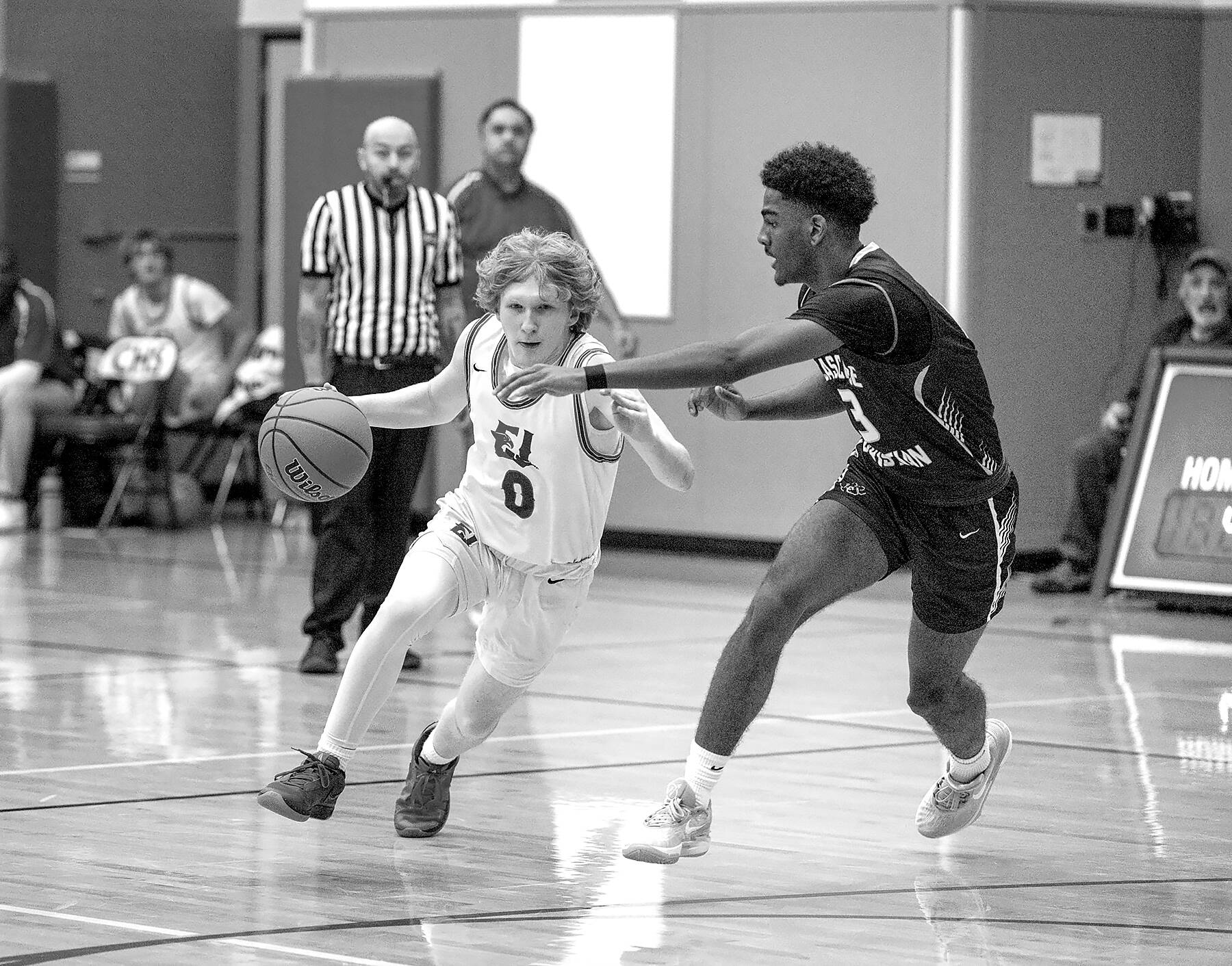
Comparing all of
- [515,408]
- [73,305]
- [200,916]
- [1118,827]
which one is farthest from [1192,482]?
[73,305]

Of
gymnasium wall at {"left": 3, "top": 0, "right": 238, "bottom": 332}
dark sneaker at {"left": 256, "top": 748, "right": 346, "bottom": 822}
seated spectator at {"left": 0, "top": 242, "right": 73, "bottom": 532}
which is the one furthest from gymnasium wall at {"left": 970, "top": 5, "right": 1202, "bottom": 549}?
gymnasium wall at {"left": 3, "top": 0, "right": 238, "bottom": 332}

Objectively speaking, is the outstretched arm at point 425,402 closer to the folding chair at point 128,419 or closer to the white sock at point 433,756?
the white sock at point 433,756

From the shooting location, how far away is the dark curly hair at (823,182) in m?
4.99

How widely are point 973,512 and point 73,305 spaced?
12.0 meters

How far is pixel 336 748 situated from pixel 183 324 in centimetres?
960

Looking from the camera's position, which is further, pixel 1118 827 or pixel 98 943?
pixel 1118 827

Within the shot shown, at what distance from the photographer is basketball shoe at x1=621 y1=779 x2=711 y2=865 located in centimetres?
499

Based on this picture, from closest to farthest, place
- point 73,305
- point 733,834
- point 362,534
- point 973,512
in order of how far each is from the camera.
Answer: point 973,512, point 733,834, point 362,534, point 73,305

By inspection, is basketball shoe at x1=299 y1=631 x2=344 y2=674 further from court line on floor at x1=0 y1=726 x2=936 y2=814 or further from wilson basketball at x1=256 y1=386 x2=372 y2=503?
wilson basketball at x1=256 y1=386 x2=372 y2=503

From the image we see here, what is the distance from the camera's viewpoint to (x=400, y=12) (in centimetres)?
1310

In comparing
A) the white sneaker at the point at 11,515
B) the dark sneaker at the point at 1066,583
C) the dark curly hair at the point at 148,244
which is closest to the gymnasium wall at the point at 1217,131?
the dark sneaker at the point at 1066,583

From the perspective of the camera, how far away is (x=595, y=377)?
4.54 m

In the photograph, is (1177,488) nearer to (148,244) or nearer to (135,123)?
(148,244)

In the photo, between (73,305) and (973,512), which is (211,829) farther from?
(73,305)
